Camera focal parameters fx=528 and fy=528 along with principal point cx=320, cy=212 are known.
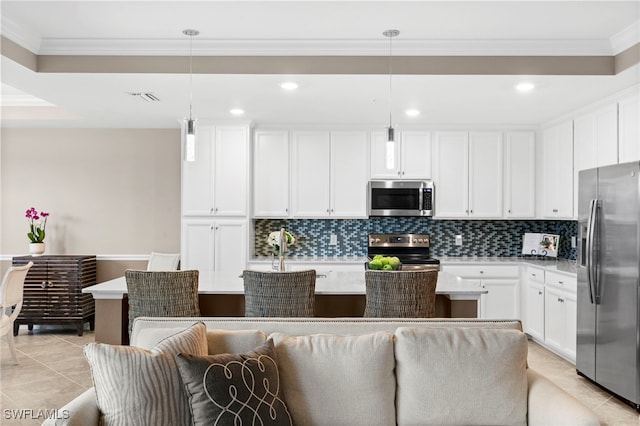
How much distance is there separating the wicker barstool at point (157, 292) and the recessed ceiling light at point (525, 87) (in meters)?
2.92

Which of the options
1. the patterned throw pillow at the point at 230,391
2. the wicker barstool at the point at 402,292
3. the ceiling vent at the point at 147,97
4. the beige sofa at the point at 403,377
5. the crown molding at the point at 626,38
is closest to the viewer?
the patterned throw pillow at the point at 230,391

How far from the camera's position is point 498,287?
5.75 meters

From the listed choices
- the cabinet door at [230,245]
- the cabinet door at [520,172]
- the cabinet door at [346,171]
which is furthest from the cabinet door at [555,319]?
the cabinet door at [230,245]

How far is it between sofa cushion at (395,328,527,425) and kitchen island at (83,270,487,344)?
128cm

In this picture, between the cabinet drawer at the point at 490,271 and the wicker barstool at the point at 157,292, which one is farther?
the cabinet drawer at the point at 490,271

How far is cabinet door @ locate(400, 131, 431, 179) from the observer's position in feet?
19.8

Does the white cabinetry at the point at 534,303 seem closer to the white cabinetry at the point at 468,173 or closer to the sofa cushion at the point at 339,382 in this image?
the white cabinetry at the point at 468,173

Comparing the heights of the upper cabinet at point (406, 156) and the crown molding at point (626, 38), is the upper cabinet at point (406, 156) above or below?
below

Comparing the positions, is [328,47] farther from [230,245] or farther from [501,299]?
[501,299]

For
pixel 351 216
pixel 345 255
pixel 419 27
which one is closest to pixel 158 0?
pixel 419 27

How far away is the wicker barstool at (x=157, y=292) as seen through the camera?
325cm

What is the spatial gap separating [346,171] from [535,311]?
2.50 meters

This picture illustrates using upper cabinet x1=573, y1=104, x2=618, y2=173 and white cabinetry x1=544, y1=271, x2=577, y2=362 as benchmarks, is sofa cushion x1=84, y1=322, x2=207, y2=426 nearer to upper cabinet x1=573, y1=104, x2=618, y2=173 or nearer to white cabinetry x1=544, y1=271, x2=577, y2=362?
white cabinetry x1=544, y1=271, x2=577, y2=362

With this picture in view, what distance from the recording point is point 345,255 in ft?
20.7
